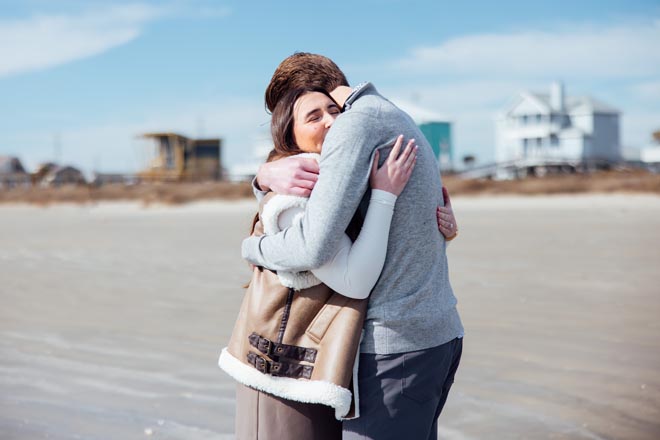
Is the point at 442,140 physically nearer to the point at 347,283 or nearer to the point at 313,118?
the point at 313,118

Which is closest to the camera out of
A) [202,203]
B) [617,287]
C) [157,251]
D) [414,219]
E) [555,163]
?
[414,219]

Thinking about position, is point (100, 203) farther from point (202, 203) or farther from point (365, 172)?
point (365, 172)

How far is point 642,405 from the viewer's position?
4.01 meters

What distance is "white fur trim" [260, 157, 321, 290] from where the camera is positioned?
1835 mm

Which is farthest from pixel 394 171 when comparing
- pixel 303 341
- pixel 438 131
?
pixel 438 131

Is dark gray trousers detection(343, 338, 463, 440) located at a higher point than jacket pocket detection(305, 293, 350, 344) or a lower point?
lower

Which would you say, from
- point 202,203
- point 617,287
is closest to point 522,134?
point 202,203

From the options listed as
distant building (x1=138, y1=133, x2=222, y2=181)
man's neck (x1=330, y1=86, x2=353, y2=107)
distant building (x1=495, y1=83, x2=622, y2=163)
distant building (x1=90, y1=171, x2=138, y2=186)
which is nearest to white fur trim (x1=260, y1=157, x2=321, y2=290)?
man's neck (x1=330, y1=86, x2=353, y2=107)

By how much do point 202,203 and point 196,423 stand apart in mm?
21643

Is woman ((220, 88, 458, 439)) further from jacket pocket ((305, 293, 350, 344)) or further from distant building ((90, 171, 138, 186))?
distant building ((90, 171, 138, 186))

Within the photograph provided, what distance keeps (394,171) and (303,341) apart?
1.60 feet

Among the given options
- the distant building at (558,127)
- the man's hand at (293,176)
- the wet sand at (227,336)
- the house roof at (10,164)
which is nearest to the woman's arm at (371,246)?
the man's hand at (293,176)

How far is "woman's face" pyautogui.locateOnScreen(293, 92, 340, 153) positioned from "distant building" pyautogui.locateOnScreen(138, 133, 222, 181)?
37844 millimetres

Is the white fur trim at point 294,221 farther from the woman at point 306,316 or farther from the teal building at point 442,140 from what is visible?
the teal building at point 442,140
